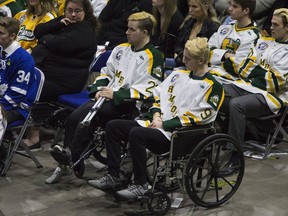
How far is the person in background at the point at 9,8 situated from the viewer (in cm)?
716

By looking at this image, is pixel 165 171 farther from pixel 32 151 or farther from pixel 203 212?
pixel 32 151

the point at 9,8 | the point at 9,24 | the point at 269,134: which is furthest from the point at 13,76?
the point at 269,134

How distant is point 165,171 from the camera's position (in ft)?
15.0

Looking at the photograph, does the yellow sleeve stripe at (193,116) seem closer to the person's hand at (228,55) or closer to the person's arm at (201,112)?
the person's arm at (201,112)

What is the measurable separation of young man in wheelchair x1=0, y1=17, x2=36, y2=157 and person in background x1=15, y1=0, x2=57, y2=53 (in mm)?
885

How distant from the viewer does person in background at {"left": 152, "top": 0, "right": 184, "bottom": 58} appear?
6363 mm

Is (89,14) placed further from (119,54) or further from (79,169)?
(79,169)

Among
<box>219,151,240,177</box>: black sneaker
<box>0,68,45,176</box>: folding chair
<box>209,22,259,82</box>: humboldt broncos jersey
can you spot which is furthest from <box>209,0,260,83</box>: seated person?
<box>0,68,45,176</box>: folding chair

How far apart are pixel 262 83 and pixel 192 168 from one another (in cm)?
137

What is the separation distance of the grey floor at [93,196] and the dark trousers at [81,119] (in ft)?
0.94

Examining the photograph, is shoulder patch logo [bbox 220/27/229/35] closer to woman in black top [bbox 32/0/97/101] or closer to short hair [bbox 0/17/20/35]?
woman in black top [bbox 32/0/97/101]

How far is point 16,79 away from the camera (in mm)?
5492

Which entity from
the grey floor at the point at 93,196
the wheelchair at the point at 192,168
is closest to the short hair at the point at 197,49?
the wheelchair at the point at 192,168

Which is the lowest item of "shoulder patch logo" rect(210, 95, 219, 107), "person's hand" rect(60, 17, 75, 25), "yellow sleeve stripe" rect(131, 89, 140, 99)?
"yellow sleeve stripe" rect(131, 89, 140, 99)
